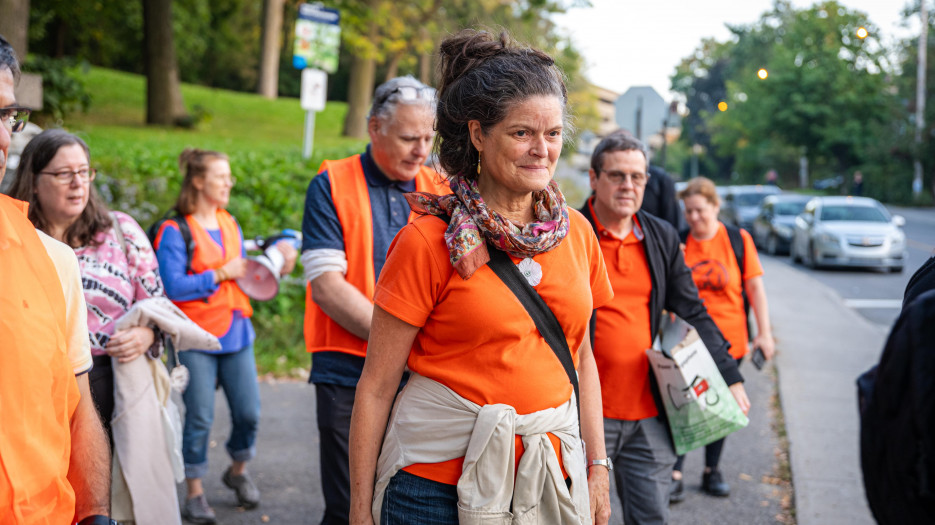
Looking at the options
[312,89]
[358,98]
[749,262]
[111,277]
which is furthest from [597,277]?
[358,98]

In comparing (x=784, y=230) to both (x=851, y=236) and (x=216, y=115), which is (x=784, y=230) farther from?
(x=216, y=115)

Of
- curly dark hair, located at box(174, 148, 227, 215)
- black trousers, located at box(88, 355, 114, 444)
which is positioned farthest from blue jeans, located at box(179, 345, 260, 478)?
black trousers, located at box(88, 355, 114, 444)

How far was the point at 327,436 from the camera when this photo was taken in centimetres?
352

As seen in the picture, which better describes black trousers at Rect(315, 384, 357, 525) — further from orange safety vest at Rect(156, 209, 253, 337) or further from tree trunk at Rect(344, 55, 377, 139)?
tree trunk at Rect(344, 55, 377, 139)

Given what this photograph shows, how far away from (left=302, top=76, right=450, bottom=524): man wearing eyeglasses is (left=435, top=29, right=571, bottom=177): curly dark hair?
3.10 ft

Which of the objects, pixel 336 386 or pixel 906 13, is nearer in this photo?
pixel 336 386

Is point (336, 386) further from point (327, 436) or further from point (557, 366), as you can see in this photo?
point (557, 366)

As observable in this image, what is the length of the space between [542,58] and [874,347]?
898 cm

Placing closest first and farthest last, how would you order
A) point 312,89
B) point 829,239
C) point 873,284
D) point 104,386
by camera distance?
point 104,386 → point 312,89 → point 873,284 → point 829,239

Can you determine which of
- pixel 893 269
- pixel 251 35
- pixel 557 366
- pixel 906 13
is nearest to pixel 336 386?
pixel 557 366

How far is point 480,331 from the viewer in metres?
2.22

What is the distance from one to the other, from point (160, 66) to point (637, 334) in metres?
17.8

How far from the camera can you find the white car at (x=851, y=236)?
18234mm

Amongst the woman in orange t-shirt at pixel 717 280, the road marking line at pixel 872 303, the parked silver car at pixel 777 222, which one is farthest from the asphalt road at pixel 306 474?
the parked silver car at pixel 777 222
